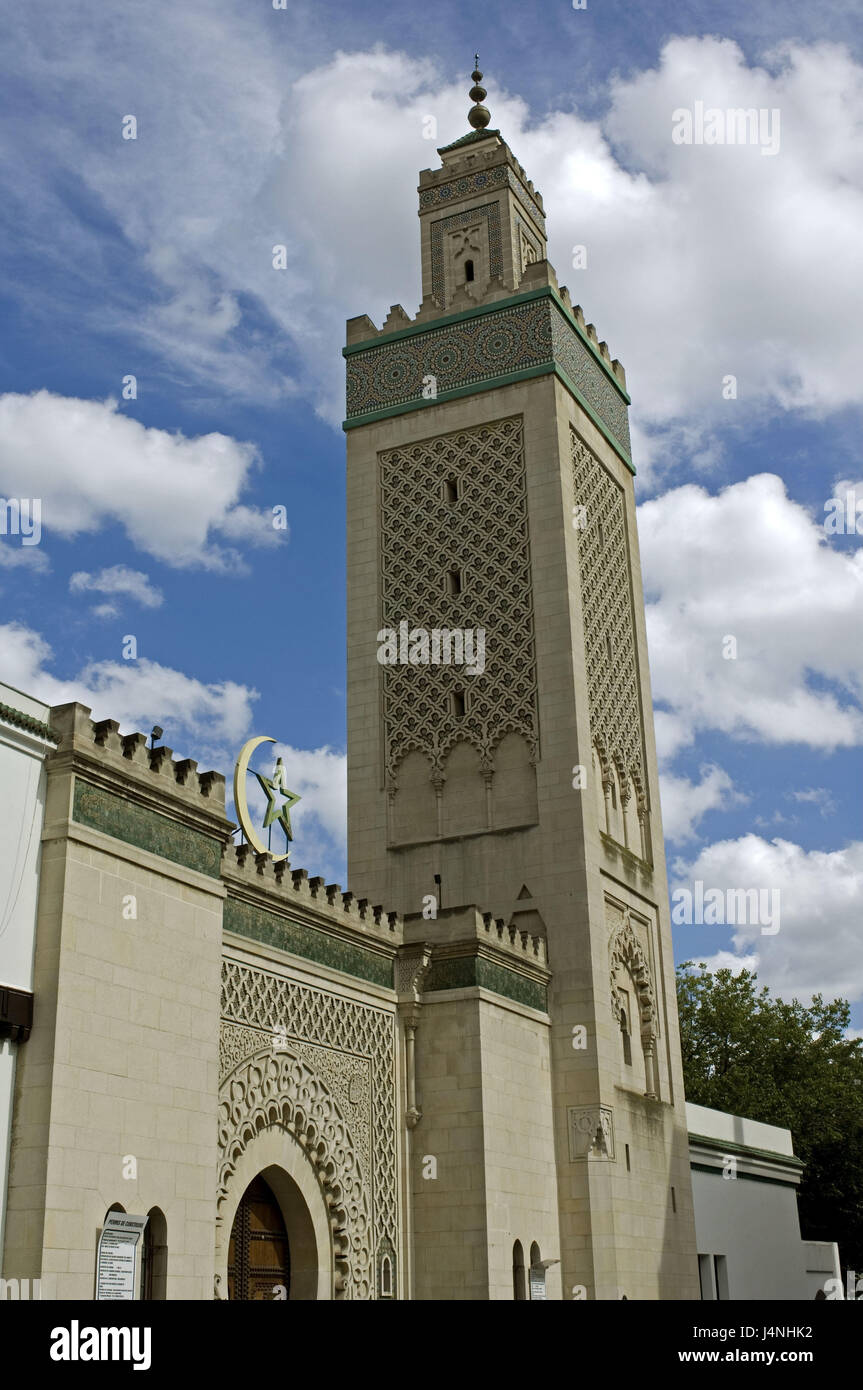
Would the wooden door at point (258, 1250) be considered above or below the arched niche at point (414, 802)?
below

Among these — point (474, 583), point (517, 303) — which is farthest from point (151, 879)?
point (517, 303)

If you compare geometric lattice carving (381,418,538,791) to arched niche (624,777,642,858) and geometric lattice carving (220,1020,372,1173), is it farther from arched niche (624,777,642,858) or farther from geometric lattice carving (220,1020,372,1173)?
geometric lattice carving (220,1020,372,1173)

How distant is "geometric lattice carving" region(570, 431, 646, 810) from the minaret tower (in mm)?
52

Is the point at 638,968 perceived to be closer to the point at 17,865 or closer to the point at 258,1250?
the point at 258,1250

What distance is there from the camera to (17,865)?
27.6ft

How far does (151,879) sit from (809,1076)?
23.3 meters

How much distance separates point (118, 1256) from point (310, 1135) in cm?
338

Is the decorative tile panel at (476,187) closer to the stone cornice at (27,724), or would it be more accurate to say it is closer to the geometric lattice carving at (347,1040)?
the geometric lattice carving at (347,1040)

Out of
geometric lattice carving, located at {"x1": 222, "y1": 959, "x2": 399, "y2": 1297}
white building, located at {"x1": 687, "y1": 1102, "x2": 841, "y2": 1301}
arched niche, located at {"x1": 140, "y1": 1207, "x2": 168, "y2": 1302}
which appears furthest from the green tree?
arched niche, located at {"x1": 140, "y1": 1207, "x2": 168, "y2": 1302}

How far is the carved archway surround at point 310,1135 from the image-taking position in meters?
10.4

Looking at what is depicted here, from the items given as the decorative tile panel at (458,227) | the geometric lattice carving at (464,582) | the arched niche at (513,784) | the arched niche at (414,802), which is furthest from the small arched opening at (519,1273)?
the decorative tile panel at (458,227)

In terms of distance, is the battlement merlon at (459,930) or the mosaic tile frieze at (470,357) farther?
the mosaic tile frieze at (470,357)

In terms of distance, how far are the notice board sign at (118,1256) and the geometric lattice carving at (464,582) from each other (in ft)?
27.2

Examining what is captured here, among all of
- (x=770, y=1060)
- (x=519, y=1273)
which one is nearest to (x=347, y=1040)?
(x=519, y=1273)
